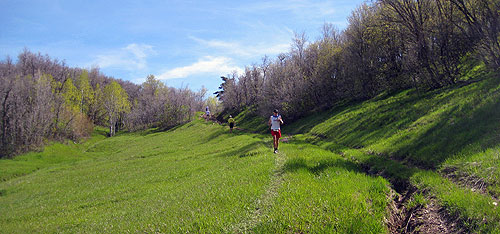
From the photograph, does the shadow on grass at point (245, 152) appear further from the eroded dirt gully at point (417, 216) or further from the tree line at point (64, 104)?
the tree line at point (64, 104)

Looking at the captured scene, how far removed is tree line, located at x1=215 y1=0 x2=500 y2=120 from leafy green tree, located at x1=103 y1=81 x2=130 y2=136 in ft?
174

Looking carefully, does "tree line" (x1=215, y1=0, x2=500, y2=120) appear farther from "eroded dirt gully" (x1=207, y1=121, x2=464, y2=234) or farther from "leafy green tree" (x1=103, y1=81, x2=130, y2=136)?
"leafy green tree" (x1=103, y1=81, x2=130, y2=136)

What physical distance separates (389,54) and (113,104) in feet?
256

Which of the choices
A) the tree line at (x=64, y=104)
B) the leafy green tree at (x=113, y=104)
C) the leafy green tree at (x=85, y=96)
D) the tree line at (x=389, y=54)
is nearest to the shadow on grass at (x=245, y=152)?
the tree line at (x=389, y=54)

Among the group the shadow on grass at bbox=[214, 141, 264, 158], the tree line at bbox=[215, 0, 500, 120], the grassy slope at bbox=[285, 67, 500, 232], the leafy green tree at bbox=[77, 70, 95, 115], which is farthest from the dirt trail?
the leafy green tree at bbox=[77, 70, 95, 115]

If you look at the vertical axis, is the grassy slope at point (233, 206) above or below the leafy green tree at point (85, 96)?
below

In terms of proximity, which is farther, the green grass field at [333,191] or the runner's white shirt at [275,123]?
the runner's white shirt at [275,123]

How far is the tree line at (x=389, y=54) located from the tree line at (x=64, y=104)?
114ft

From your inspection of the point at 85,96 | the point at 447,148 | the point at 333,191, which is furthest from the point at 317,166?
the point at 85,96

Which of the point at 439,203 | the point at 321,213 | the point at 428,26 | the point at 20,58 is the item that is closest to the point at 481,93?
the point at 428,26

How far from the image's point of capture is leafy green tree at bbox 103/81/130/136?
3305 inches

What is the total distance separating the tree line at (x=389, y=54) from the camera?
58.6ft

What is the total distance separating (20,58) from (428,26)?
3948 inches

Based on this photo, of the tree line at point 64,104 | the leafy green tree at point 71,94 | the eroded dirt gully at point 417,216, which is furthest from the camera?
the leafy green tree at point 71,94
